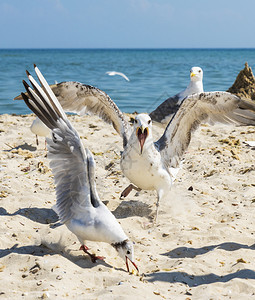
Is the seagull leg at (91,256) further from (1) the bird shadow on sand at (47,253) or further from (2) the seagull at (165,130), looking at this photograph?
(2) the seagull at (165,130)

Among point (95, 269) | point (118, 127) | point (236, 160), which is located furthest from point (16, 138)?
point (95, 269)

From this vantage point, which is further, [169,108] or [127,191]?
[169,108]

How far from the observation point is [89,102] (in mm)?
6234

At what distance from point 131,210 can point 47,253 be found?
1670 mm

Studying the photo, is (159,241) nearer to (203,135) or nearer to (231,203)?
(231,203)

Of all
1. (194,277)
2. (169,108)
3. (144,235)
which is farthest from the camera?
(169,108)

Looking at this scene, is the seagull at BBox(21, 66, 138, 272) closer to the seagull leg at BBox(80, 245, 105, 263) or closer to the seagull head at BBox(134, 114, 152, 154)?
the seagull leg at BBox(80, 245, 105, 263)

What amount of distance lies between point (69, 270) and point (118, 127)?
2.99 meters

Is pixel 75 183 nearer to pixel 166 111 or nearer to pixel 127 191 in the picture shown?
pixel 127 191

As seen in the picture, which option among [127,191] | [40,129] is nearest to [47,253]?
[127,191]

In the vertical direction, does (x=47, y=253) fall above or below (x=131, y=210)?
above

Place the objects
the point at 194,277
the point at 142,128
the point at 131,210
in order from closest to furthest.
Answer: the point at 194,277
the point at 142,128
the point at 131,210

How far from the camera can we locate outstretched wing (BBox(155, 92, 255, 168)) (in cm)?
523

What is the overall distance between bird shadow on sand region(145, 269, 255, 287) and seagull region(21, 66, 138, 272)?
25cm
